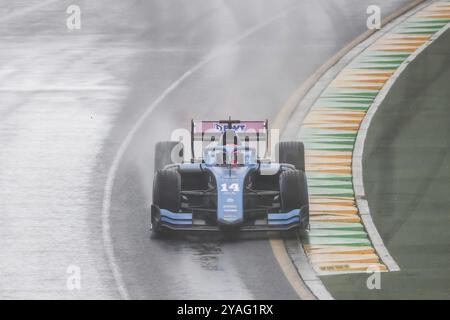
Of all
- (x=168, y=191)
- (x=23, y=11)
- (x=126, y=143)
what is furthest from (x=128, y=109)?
(x=23, y=11)

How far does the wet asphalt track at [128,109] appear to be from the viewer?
2427cm

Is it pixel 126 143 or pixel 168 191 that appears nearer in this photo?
pixel 168 191

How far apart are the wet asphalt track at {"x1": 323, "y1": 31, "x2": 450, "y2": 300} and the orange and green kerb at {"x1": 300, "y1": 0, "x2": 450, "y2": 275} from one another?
0.46m

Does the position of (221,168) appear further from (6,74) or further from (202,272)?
(6,74)

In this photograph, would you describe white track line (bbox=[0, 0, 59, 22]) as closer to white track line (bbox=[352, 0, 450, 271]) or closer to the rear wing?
white track line (bbox=[352, 0, 450, 271])

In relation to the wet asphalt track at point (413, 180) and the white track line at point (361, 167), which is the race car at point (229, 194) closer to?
the white track line at point (361, 167)

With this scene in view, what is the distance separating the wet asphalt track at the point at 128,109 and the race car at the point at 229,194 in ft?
1.44

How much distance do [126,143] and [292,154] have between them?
235 inches

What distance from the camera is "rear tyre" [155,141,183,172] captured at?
2803 cm

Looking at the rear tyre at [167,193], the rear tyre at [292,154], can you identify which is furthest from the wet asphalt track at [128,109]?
the rear tyre at [292,154]

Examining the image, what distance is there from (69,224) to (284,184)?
4.45m

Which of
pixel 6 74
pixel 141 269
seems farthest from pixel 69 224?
pixel 6 74

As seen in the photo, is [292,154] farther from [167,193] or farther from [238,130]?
[167,193]

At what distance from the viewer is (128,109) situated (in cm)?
3559
